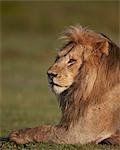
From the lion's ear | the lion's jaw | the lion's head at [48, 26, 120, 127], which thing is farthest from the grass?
the lion's ear

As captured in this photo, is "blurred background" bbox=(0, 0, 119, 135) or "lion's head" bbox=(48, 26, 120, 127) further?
"blurred background" bbox=(0, 0, 119, 135)

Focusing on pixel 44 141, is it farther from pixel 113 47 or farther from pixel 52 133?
pixel 113 47

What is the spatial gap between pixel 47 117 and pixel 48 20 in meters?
34.0

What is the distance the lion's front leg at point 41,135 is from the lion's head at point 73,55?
40 centimetres

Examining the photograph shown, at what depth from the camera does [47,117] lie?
38.6 ft

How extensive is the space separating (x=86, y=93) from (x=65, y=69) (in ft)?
1.11

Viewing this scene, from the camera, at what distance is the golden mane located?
664cm

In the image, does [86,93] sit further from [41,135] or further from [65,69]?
[41,135]

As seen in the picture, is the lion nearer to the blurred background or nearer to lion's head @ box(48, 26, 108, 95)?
lion's head @ box(48, 26, 108, 95)

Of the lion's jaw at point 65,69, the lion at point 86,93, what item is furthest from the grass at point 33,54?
the lion's jaw at point 65,69

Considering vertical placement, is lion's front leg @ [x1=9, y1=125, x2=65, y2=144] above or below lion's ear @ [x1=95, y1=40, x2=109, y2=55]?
below

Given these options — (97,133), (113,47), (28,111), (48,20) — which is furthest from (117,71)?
(48,20)

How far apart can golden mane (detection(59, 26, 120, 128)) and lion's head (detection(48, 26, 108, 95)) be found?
0.01 m

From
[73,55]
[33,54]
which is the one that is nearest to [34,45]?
[33,54]
